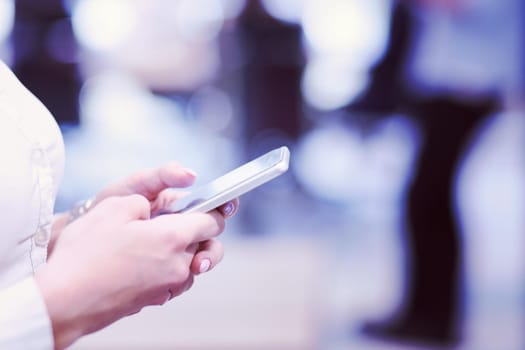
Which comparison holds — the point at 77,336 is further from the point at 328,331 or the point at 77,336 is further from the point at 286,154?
the point at 328,331

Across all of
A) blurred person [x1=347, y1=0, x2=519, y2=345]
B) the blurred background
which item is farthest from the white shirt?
blurred person [x1=347, y1=0, x2=519, y2=345]

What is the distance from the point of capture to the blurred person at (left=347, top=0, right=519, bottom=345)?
2121 mm

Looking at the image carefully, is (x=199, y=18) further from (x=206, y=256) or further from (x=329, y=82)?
(x=206, y=256)

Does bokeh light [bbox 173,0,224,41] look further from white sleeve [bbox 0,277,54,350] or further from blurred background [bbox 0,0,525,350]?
white sleeve [bbox 0,277,54,350]

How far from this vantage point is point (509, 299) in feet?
8.65

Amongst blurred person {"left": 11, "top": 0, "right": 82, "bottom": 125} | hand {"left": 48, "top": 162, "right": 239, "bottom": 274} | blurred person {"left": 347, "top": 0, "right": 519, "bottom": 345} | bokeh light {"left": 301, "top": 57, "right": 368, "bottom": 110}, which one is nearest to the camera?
hand {"left": 48, "top": 162, "right": 239, "bottom": 274}

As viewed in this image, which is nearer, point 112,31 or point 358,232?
point 112,31

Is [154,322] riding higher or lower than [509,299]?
higher

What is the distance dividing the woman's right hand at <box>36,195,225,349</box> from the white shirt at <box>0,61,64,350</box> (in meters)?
0.01

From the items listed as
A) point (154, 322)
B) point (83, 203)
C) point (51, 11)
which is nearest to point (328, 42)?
point (51, 11)

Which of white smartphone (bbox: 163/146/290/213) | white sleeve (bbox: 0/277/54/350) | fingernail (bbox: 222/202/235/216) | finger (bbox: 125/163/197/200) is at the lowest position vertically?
white sleeve (bbox: 0/277/54/350)

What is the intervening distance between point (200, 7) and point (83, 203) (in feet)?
7.28

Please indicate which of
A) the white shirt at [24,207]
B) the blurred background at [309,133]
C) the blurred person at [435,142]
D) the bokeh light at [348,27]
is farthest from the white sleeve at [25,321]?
the bokeh light at [348,27]

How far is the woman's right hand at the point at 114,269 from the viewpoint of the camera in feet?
1.73
